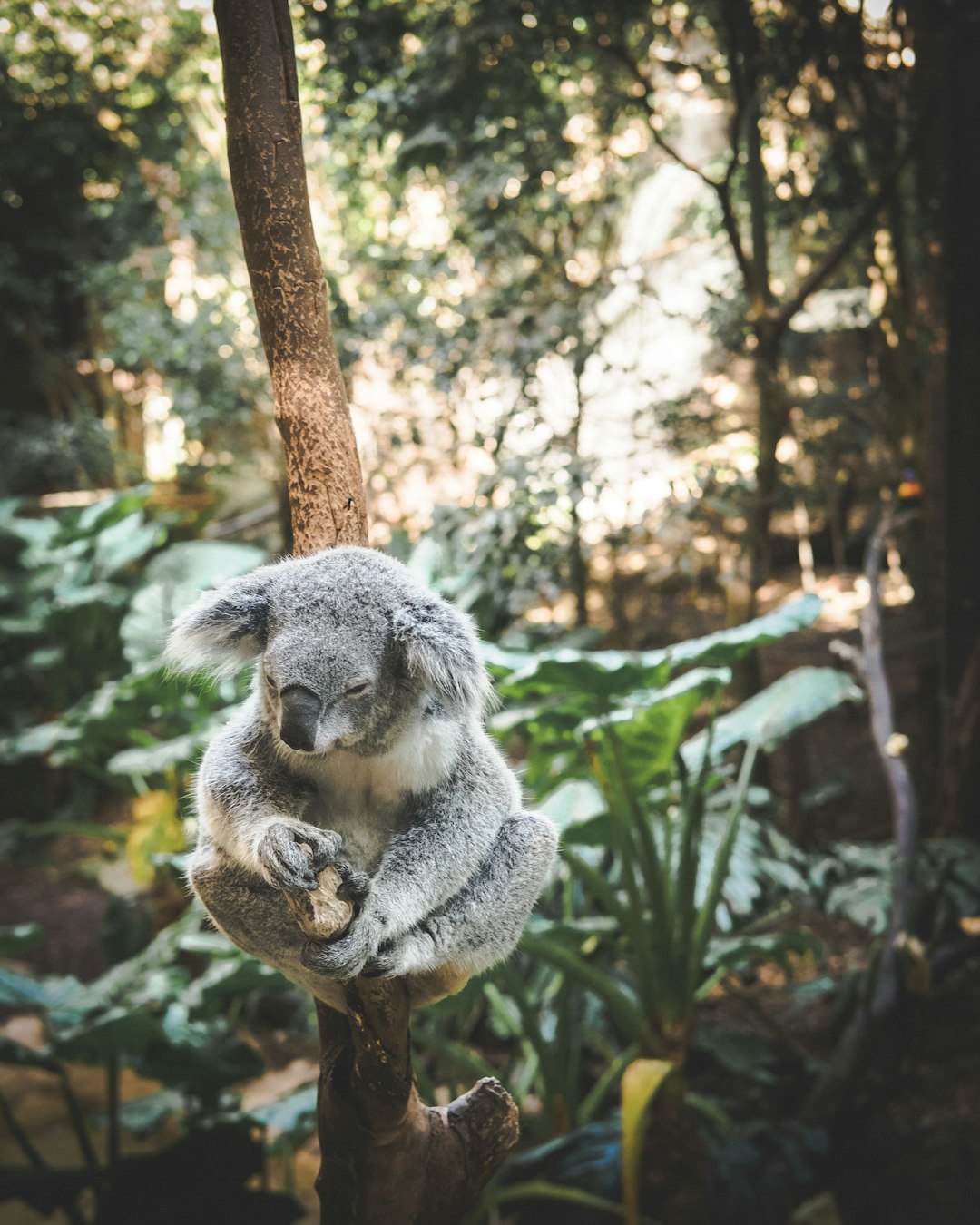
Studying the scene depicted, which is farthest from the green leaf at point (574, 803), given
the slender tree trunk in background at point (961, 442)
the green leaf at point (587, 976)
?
the slender tree trunk in background at point (961, 442)

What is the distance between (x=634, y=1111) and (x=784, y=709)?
1171 millimetres

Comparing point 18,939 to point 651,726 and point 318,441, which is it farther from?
point 318,441

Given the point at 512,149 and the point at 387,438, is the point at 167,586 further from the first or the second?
the point at 512,149

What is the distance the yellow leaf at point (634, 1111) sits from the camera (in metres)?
2.39

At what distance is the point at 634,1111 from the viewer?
239 cm

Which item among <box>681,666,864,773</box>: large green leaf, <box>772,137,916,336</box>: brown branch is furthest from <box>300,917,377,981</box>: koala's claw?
<box>772,137,916,336</box>: brown branch

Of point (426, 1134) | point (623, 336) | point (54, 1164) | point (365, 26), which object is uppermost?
point (365, 26)

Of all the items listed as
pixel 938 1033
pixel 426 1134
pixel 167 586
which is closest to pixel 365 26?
pixel 167 586

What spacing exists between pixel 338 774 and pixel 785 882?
204 cm

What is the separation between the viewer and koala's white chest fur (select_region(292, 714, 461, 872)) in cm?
151

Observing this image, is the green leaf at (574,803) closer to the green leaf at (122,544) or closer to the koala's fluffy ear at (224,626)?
the koala's fluffy ear at (224,626)

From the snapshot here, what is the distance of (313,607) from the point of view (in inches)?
55.6

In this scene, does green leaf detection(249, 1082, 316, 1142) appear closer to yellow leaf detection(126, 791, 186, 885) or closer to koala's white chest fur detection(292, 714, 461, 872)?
koala's white chest fur detection(292, 714, 461, 872)

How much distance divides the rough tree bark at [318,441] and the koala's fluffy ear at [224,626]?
0.50 ft
